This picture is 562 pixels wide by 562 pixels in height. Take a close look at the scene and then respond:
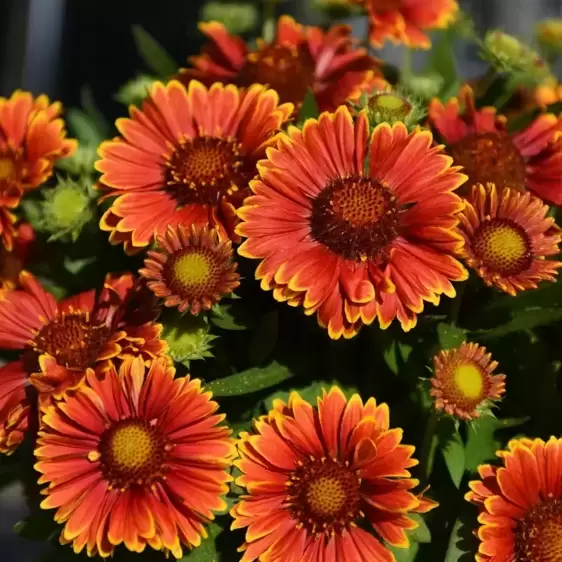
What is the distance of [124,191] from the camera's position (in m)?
0.60

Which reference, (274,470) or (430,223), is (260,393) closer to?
(274,470)

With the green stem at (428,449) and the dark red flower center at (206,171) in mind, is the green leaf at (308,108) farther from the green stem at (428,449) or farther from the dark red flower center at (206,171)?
the green stem at (428,449)

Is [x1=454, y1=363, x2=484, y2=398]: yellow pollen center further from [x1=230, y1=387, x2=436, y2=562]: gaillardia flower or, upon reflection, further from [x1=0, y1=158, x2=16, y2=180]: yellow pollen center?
[x1=0, y1=158, x2=16, y2=180]: yellow pollen center

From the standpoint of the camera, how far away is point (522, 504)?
518 millimetres

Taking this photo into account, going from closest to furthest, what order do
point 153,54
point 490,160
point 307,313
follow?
1. point 307,313
2. point 490,160
3. point 153,54

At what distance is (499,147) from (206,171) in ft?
0.79

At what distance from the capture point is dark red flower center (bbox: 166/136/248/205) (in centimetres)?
59

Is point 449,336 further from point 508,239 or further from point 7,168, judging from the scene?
point 7,168

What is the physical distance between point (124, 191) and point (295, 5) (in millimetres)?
1325

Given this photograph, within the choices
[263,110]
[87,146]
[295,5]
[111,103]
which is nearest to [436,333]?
[263,110]

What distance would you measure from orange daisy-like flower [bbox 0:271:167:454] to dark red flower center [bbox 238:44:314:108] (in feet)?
0.78

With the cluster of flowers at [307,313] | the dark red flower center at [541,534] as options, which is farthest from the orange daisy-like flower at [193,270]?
the dark red flower center at [541,534]

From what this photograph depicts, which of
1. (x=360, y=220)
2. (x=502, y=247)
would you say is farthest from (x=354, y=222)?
(x=502, y=247)

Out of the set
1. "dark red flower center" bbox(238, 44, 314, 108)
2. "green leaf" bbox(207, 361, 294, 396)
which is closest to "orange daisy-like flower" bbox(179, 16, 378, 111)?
"dark red flower center" bbox(238, 44, 314, 108)
